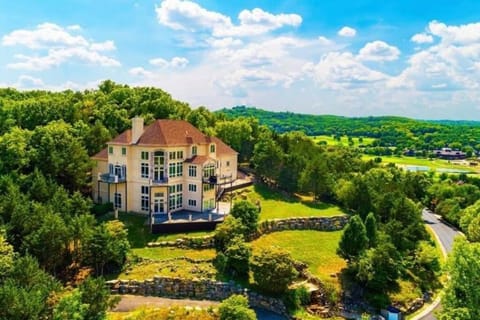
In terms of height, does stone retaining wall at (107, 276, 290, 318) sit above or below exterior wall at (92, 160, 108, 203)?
below

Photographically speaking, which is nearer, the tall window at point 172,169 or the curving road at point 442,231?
the tall window at point 172,169

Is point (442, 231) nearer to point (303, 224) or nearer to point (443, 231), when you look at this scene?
point (443, 231)

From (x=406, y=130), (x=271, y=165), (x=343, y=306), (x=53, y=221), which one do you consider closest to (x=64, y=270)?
(x=53, y=221)

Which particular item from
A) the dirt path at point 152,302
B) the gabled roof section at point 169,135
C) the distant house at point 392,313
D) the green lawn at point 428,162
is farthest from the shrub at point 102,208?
the green lawn at point 428,162

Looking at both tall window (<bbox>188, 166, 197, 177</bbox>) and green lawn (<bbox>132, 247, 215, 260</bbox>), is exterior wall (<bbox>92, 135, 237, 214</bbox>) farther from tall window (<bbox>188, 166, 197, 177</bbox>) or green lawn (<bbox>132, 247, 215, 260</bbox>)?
green lawn (<bbox>132, 247, 215, 260</bbox>)

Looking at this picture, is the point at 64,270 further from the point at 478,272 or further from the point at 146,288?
the point at 478,272

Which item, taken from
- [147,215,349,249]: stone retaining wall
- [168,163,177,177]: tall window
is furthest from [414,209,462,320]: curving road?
[168,163,177,177]: tall window

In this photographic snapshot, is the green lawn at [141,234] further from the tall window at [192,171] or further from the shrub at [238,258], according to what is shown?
the tall window at [192,171]
